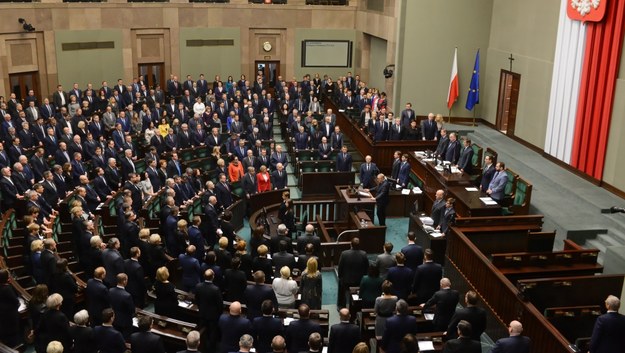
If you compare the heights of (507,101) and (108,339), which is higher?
(507,101)

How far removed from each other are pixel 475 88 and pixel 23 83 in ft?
48.7

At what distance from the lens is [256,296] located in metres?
7.80

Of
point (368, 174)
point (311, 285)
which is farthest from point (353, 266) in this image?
point (368, 174)

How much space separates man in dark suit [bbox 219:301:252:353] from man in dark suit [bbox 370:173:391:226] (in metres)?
6.34

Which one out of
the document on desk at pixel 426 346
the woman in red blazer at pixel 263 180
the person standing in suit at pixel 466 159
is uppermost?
the person standing in suit at pixel 466 159

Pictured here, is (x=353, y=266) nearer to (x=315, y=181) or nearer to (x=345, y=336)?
(x=345, y=336)

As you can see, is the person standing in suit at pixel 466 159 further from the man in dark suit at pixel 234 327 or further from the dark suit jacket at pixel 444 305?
the man in dark suit at pixel 234 327

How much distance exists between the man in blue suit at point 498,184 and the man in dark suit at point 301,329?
648 centimetres

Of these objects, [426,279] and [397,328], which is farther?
[426,279]

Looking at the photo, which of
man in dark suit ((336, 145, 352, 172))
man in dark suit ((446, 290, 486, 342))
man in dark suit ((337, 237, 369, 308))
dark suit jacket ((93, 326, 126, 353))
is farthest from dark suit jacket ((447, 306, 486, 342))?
man in dark suit ((336, 145, 352, 172))

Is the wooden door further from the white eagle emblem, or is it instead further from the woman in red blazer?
the woman in red blazer

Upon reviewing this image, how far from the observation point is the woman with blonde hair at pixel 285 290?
832 centimetres

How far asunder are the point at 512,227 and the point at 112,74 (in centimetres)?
1701

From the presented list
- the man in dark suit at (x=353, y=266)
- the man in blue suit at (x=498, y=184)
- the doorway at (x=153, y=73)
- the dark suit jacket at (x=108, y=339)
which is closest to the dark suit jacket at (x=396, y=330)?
the man in dark suit at (x=353, y=266)
